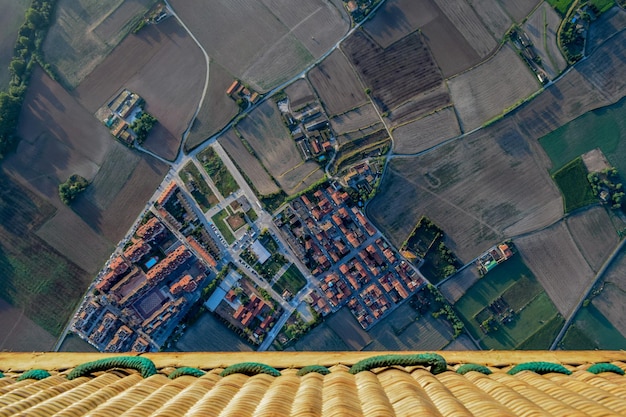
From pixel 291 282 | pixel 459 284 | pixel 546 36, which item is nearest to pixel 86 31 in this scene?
pixel 291 282

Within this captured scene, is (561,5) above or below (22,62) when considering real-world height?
above

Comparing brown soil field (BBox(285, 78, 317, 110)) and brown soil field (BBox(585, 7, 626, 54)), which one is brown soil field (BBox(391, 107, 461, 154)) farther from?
brown soil field (BBox(585, 7, 626, 54))

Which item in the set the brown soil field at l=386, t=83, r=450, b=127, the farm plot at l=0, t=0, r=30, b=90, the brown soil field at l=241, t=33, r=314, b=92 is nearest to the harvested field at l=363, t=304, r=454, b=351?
the brown soil field at l=386, t=83, r=450, b=127

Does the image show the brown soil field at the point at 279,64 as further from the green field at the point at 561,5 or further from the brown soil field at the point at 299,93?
the green field at the point at 561,5

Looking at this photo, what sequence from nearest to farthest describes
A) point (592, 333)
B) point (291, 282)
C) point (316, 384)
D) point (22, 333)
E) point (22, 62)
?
1. point (316, 384)
2. point (22, 62)
3. point (22, 333)
4. point (592, 333)
5. point (291, 282)

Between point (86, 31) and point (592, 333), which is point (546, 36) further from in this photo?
point (86, 31)

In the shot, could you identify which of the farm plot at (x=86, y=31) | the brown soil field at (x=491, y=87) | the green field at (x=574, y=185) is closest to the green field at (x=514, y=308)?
the green field at (x=574, y=185)

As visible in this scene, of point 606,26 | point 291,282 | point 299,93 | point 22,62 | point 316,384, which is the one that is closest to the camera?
point 316,384
